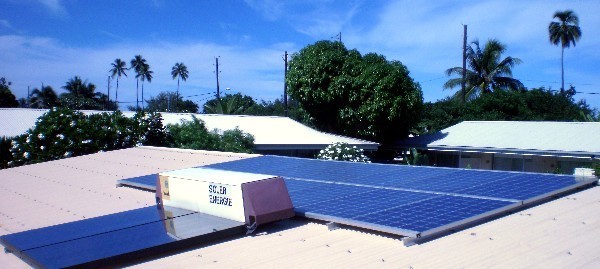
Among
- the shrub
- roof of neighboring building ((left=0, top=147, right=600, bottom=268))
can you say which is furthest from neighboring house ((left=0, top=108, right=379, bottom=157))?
roof of neighboring building ((left=0, top=147, right=600, bottom=268))

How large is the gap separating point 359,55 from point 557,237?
28890mm

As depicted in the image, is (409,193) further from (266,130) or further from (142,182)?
(266,130)

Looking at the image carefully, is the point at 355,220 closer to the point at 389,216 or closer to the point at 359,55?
the point at 389,216

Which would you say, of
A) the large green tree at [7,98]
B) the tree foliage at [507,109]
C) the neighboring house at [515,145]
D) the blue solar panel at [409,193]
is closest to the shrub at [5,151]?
the blue solar panel at [409,193]

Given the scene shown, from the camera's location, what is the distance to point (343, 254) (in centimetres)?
551

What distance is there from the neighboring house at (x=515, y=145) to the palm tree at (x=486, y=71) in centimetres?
1654

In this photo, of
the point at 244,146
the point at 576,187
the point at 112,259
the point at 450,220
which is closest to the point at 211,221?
the point at 112,259

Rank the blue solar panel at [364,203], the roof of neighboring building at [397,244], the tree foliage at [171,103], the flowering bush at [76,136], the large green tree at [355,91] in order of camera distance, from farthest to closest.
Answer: the tree foliage at [171,103] < the large green tree at [355,91] < the flowering bush at [76,136] < the blue solar panel at [364,203] < the roof of neighboring building at [397,244]

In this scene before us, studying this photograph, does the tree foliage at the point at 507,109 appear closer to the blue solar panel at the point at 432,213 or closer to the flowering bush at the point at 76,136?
the flowering bush at the point at 76,136

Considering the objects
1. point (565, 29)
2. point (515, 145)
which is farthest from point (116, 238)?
point (565, 29)

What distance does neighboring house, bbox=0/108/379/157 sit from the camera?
27141 mm

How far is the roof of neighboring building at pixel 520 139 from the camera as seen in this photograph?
83.4ft

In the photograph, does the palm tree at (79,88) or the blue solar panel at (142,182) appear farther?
the palm tree at (79,88)

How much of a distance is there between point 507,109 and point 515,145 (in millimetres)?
16395
